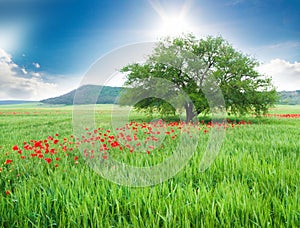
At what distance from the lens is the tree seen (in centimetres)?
1427

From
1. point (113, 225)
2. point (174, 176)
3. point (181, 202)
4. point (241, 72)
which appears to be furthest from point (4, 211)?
point (241, 72)

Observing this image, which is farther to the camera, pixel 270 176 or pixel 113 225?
pixel 270 176

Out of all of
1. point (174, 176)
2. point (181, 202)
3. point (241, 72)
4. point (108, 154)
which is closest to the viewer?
point (181, 202)

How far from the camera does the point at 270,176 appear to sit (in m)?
3.37

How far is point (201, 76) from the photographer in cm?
1437

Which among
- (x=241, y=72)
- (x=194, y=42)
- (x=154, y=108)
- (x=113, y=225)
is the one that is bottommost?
(x=113, y=225)

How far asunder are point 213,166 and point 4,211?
314 centimetres

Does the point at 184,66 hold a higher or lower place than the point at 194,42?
lower

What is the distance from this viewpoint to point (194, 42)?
651 inches

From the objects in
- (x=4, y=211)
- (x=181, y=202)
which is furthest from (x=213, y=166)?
(x=4, y=211)

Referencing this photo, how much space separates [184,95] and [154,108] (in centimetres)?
312

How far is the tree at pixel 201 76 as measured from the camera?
14.3m

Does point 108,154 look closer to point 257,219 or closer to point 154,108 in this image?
point 257,219

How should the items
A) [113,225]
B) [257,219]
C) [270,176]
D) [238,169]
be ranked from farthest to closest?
[238,169], [270,176], [113,225], [257,219]
